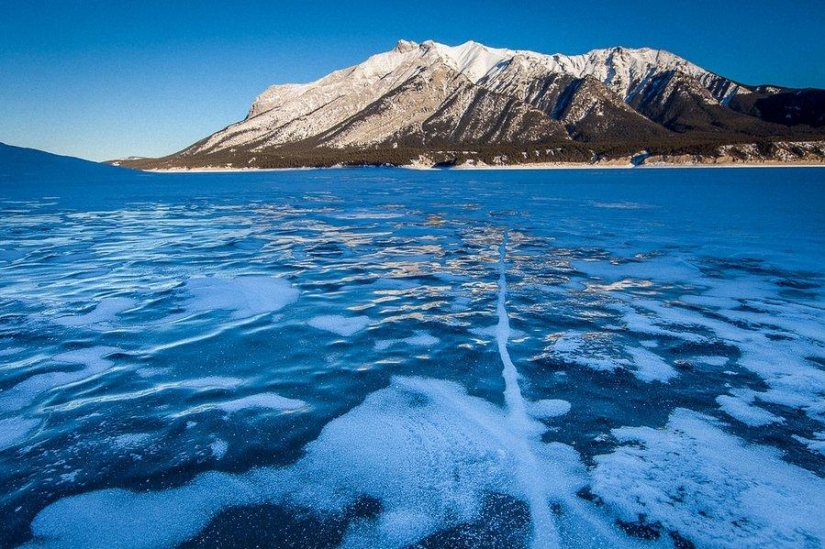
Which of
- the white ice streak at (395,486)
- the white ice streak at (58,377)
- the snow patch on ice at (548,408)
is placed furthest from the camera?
the white ice streak at (58,377)

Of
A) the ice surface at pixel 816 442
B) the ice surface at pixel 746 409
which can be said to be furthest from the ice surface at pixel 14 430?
the ice surface at pixel 816 442

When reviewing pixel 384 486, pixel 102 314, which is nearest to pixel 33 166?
pixel 102 314

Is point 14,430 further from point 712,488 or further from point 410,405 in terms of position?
point 712,488

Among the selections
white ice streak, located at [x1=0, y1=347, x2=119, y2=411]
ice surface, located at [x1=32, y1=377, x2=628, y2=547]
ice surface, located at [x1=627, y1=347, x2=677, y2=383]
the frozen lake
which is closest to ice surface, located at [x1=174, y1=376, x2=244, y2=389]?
the frozen lake

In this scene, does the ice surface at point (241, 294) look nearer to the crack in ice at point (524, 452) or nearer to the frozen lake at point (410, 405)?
the frozen lake at point (410, 405)

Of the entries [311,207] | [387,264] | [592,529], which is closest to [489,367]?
[592,529]

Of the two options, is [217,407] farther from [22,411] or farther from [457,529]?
[457,529]

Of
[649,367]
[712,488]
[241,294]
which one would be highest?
[241,294]

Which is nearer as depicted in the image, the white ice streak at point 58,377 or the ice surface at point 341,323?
the white ice streak at point 58,377
